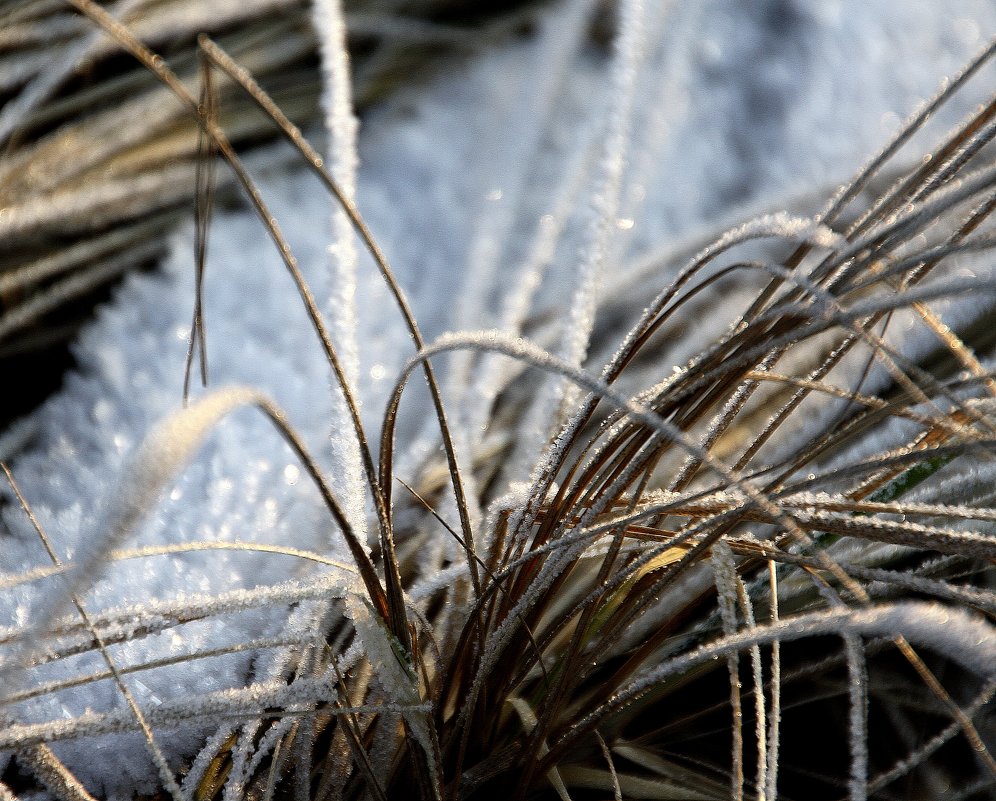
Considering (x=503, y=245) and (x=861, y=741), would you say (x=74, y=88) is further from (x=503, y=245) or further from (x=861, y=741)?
(x=861, y=741)

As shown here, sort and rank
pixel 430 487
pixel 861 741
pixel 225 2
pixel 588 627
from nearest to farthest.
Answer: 1. pixel 861 741
2. pixel 588 627
3. pixel 430 487
4. pixel 225 2

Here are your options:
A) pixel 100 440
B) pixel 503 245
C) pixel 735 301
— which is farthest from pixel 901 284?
pixel 100 440

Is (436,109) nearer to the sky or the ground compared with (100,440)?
nearer to the sky

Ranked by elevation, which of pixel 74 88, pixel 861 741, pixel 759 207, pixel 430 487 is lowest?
pixel 861 741

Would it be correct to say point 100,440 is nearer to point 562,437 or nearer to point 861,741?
point 562,437

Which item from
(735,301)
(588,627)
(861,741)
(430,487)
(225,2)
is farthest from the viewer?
(225,2)

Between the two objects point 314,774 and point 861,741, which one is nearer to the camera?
point 861,741
